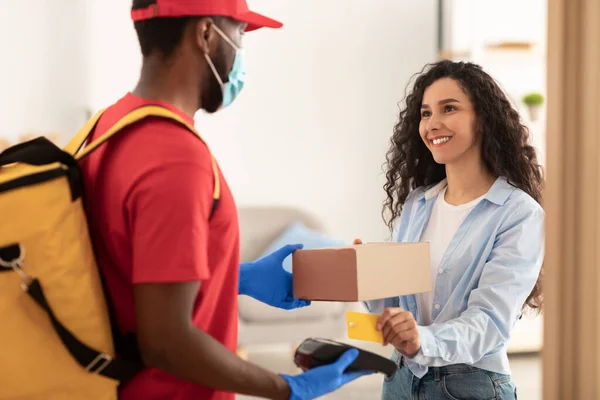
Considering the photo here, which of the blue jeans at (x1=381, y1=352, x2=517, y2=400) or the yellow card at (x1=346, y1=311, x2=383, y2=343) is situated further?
the blue jeans at (x1=381, y1=352, x2=517, y2=400)

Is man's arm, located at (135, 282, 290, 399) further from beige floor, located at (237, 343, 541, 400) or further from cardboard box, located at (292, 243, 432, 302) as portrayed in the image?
beige floor, located at (237, 343, 541, 400)

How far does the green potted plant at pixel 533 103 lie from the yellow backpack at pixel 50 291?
3321mm

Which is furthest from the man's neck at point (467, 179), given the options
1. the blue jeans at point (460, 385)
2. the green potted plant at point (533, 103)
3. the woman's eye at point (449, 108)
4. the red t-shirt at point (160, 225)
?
the green potted plant at point (533, 103)

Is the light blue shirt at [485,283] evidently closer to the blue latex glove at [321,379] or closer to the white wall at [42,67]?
the blue latex glove at [321,379]

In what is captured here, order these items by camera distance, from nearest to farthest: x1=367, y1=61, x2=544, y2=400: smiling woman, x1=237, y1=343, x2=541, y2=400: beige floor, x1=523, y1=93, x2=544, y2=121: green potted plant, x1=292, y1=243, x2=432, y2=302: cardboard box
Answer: x1=292, y1=243, x2=432, y2=302: cardboard box < x1=367, y1=61, x2=544, y2=400: smiling woman < x1=237, y1=343, x2=541, y2=400: beige floor < x1=523, y1=93, x2=544, y2=121: green potted plant

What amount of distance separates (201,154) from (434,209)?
83cm

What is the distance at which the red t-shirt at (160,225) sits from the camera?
0.90 meters

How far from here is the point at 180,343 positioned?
0.92 metres

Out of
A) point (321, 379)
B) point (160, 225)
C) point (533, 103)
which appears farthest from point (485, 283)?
point (533, 103)

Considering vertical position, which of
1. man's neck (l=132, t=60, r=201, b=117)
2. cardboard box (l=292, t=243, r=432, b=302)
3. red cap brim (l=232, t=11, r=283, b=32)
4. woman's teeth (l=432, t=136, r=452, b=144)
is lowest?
cardboard box (l=292, t=243, r=432, b=302)

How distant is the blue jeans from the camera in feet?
4.66

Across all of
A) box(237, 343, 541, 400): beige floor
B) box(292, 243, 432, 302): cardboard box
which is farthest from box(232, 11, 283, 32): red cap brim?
box(237, 343, 541, 400): beige floor

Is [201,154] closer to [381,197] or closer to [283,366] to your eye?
[283,366]

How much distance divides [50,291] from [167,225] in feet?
0.60
